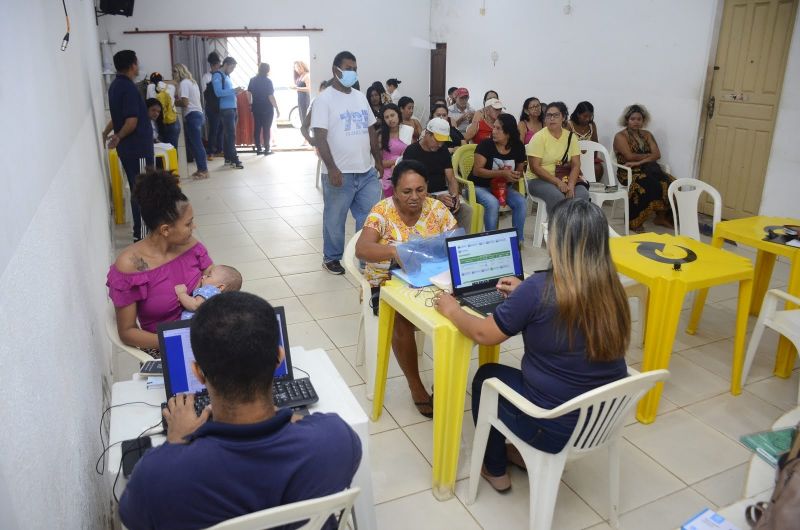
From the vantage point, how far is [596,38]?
23.3ft

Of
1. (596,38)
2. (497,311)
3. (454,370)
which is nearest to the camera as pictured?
(497,311)

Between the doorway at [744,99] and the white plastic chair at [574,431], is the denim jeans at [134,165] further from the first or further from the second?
the doorway at [744,99]

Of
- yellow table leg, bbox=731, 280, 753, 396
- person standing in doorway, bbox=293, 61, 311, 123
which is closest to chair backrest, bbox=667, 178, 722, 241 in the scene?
yellow table leg, bbox=731, 280, 753, 396

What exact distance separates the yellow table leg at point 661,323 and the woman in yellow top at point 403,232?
1015 millimetres

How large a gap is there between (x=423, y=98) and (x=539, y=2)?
381cm

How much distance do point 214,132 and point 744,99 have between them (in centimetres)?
740

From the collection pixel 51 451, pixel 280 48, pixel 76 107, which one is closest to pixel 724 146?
pixel 76 107

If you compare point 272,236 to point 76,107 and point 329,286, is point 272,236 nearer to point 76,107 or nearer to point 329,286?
point 329,286

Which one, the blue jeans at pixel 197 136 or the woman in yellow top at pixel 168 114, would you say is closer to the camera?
the woman in yellow top at pixel 168 114

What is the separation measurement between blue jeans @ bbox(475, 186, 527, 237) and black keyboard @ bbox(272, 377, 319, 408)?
3.32 m

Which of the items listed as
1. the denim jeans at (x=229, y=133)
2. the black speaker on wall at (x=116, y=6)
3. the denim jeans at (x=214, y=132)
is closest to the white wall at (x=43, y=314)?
the black speaker on wall at (x=116, y=6)

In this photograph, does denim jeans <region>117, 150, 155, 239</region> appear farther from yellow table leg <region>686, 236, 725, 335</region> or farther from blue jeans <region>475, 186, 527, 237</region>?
yellow table leg <region>686, 236, 725, 335</region>

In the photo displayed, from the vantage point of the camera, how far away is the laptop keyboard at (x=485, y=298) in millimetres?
2426

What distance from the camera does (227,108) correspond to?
30.2 feet
